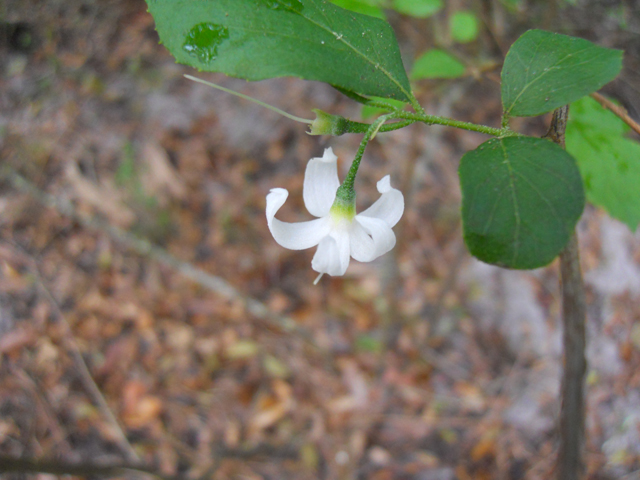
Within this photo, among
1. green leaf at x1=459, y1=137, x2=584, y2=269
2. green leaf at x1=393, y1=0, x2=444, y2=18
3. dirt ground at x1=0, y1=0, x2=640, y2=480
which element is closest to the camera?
green leaf at x1=459, y1=137, x2=584, y2=269

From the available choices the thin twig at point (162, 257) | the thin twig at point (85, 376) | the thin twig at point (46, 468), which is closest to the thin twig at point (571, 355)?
the thin twig at point (46, 468)

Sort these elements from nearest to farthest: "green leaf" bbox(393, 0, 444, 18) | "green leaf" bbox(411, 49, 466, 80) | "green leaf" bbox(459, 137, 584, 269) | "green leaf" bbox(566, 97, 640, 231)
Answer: "green leaf" bbox(459, 137, 584, 269) < "green leaf" bbox(566, 97, 640, 231) < "green leaf" bbox(411, 49, 466, 80) < "green leaf" bbox(393, 0, 444, 18)

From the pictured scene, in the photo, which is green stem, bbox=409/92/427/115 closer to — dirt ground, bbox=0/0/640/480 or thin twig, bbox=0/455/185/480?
dirt ground, bbox=0/0/640/480

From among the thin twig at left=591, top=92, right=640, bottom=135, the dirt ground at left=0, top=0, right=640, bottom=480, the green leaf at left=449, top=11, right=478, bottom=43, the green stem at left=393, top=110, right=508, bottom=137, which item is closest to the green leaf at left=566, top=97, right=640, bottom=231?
the thin twig at left=591, top=92, right=640, bottom=135

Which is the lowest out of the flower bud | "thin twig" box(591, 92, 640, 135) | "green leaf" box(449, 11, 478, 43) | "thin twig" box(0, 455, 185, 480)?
"thin twig" box(0, 455, 185, 480)

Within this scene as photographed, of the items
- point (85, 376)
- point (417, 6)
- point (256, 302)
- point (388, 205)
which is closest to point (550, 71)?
point (388, 205)

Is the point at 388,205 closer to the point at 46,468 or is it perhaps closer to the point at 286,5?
the point at 286,5
